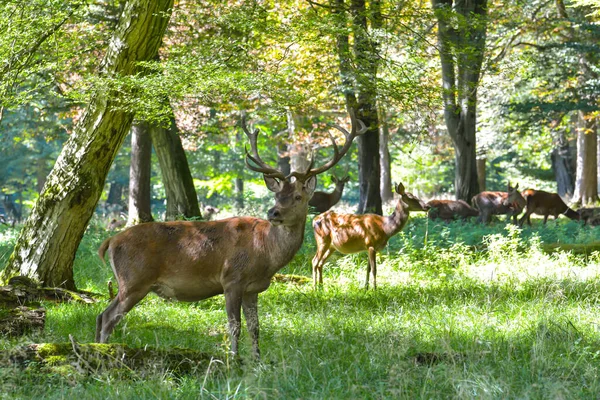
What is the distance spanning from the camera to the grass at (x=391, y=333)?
213 inches

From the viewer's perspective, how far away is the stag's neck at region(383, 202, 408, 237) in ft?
38.6

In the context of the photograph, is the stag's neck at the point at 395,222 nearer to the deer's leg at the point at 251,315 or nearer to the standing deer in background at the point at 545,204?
the deer's leg at the point at 251,315

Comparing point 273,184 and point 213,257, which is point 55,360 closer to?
point 213,257

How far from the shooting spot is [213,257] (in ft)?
24.8

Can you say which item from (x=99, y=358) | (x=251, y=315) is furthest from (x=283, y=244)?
(x=99, y=358)

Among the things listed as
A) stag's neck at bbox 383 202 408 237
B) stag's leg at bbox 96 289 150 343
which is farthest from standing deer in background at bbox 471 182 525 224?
stag's leg at bbox 96 289 150 343

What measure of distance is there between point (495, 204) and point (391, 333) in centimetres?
1565

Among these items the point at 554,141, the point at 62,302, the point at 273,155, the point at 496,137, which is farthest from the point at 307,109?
the point at 273,155

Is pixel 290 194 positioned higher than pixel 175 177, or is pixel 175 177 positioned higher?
pixel 175 177

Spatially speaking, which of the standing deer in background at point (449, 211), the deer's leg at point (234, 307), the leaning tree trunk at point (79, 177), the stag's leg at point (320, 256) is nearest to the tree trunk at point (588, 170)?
the standing deer in background at point (449, 211)

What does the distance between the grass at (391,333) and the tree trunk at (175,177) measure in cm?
431

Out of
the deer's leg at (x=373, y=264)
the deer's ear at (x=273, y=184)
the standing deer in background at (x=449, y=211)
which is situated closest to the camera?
the deer's ear at (x=273, y=184)

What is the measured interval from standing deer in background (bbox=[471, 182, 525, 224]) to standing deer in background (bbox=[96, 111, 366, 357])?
48.0 feet

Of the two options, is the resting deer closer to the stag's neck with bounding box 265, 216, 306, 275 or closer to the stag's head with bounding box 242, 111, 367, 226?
the stag's head with bounding box 242, 111, 367, 226
